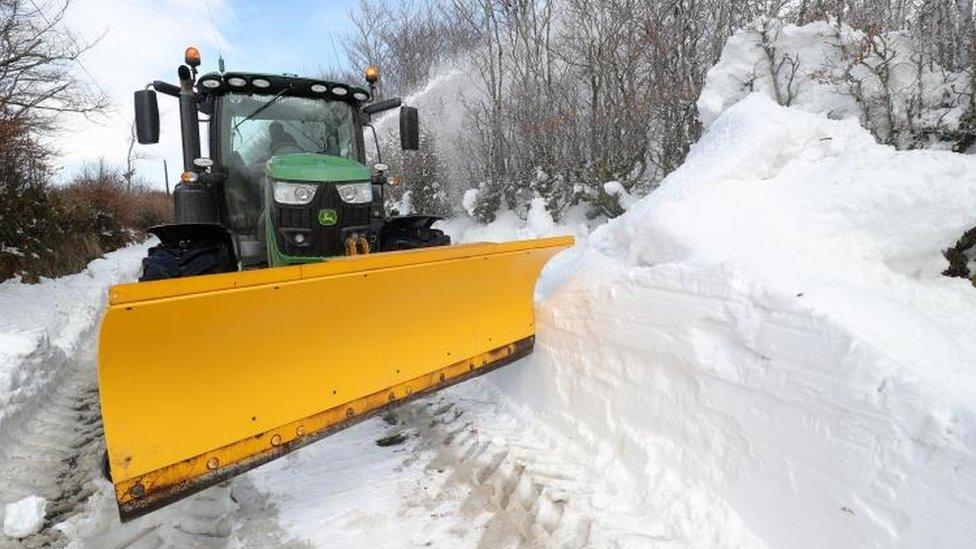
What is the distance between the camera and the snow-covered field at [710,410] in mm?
2094

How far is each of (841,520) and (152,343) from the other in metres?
2.57

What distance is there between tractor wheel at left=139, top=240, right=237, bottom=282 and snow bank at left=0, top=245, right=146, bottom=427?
54.4 inches

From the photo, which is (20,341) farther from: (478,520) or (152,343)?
(478,520)

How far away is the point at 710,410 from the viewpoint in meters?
2.65

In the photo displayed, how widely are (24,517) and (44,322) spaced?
4796 millimetres

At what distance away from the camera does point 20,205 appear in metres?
9.25

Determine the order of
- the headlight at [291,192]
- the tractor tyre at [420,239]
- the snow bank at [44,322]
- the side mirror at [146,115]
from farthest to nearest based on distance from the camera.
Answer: the tractor tyre at [420,239] < the snow bank at [44,322] < the side mirror at [146,115] < the headlight at [291,192]

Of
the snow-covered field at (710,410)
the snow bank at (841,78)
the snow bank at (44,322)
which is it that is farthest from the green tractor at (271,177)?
the snow bank at (841,78)

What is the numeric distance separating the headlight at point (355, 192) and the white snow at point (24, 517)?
226cm

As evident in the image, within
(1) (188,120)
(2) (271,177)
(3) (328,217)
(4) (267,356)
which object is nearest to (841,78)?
(3) (328,217)

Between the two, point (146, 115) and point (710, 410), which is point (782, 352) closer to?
point (710, 410)

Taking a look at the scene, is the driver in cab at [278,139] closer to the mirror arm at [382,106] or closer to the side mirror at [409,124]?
the mirror arm at [382,106]

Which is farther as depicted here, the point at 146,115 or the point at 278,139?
the point at 278,139

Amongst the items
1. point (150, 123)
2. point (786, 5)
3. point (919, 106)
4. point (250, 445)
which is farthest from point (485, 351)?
point (786, 5)
